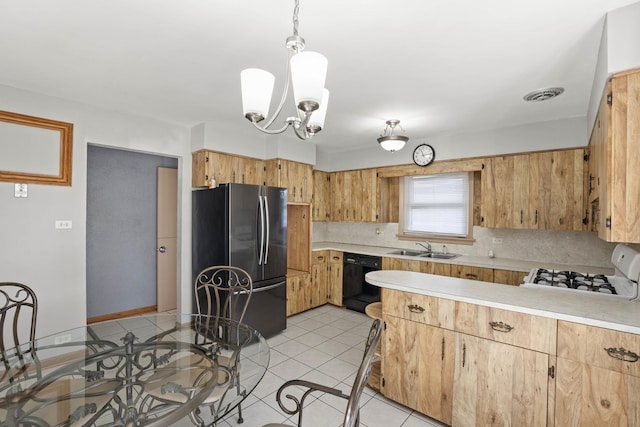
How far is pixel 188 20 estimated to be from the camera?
165cm

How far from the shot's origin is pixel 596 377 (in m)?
1.52

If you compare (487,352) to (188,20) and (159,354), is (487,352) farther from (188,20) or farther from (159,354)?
(188,20)

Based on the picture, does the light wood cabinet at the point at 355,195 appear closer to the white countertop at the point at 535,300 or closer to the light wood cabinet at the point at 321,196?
the light wood cabinet at the point at 321,196

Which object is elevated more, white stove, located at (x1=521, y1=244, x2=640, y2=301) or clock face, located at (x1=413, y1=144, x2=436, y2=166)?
clock face, located at (x1=413, y1=144, x2=436, y2=166)

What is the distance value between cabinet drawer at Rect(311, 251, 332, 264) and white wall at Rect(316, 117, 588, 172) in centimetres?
155

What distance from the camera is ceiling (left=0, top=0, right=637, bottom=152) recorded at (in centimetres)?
156

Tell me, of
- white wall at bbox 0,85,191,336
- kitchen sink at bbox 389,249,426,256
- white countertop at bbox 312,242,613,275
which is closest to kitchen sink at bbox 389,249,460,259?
kitchen sink at bbox 389,249,426,256

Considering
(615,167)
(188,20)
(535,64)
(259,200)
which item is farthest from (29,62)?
(615,167)

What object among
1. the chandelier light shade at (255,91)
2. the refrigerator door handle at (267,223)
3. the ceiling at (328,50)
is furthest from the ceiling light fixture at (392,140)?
the chandelier light shade at (255,91)

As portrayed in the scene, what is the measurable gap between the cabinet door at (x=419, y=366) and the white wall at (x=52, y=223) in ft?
9.78

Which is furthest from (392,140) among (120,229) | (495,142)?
(120,229)

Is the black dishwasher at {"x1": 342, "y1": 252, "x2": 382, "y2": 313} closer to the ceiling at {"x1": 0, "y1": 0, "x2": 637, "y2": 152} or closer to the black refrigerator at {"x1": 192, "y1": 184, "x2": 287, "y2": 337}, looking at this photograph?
the black refrigerator at {"x1": 192, "y1": 184, "x2": 287, "y2": 337}

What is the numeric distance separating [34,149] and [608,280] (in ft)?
17.0

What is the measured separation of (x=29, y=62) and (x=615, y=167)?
3.85 metres
